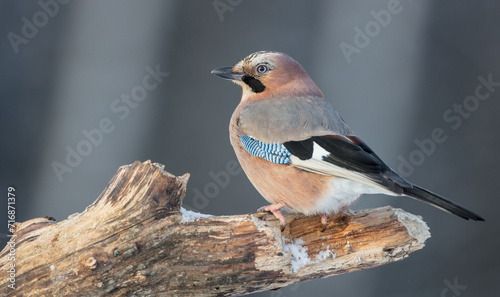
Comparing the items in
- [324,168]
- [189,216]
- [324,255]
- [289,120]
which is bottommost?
[324,255]

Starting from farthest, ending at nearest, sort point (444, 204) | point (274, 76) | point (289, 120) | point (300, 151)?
point (274, 76) < point (289, 120) < point (300, 151) < point (444, 204)

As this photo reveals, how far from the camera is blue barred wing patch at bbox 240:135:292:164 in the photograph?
7.91 ft

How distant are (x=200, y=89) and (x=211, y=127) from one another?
1.05 feet

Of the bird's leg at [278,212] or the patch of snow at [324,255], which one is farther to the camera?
the bird's leg at [278,212]

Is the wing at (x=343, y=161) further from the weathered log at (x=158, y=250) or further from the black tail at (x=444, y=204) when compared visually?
the weathered log at (x=158, y=250)

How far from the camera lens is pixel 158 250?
2.11m

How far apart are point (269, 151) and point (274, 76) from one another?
1.73ft

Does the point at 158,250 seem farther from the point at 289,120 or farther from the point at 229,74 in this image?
the point at 229,74

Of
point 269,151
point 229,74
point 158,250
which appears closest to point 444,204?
point 269,151

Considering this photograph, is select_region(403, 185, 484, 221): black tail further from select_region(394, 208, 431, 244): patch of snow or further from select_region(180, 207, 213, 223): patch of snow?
select_region(180, 207, 213, 223): patch of snow

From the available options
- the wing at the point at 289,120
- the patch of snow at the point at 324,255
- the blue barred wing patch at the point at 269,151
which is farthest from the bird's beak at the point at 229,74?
the patch of snow at the point at 324,255

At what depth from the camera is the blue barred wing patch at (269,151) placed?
241cm

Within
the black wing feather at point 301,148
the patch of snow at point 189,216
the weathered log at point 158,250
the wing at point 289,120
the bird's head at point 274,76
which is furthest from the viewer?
the bird's head at point 274,76

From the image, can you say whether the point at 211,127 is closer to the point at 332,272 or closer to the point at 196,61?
the point at 196,61
